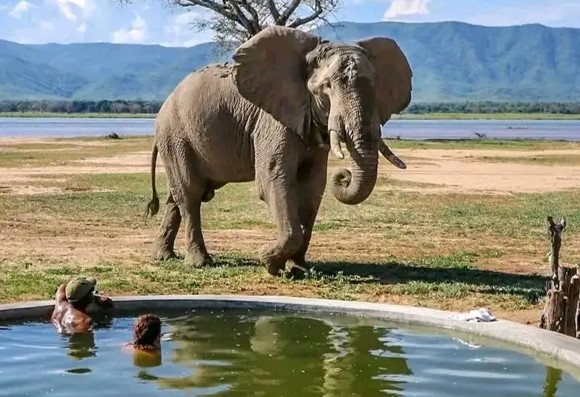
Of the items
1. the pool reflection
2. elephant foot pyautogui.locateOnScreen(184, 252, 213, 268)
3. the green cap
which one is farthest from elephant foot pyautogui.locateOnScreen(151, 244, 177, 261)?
the green cap

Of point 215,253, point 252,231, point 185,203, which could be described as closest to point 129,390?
point 185,203

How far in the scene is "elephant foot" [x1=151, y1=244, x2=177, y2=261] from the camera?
15.5 metres

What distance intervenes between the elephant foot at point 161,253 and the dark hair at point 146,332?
6.58 metres

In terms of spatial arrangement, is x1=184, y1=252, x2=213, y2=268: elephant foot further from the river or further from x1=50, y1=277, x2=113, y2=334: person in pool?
the river

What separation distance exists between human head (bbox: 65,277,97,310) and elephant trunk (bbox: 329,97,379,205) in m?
3.16

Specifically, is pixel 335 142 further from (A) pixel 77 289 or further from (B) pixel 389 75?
(A) pixel 77 289

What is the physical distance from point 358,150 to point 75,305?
341cm

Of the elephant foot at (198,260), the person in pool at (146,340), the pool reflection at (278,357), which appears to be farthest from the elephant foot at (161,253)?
the person in pool at (146,340)

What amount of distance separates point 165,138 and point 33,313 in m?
5.38

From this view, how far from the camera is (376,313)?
10.1m

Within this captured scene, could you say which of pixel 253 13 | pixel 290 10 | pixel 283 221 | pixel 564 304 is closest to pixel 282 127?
pixel 283 221

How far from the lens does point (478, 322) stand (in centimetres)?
938

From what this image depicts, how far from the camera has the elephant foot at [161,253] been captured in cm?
1549

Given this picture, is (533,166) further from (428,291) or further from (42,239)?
(428,291)
